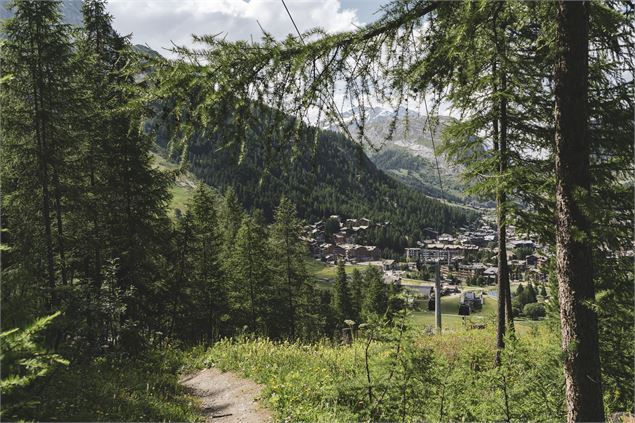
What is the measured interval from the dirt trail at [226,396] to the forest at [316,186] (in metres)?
0.31

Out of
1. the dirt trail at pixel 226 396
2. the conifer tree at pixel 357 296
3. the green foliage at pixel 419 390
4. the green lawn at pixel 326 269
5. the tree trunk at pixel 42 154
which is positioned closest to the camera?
the green foliage at pixel 419 390

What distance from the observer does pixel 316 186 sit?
4.77m

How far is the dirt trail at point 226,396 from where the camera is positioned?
7.49 m

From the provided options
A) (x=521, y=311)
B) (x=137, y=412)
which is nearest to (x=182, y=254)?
(x=137, y=412)

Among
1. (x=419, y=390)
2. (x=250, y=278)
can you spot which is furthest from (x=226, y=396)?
(x=250, y=278)

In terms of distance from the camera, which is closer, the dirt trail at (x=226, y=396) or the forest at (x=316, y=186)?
the forest at (x=316, y=186)

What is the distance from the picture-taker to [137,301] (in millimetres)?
17156

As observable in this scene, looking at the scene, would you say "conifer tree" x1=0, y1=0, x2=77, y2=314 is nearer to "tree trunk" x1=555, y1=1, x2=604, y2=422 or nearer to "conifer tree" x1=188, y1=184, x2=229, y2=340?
"conifer tree" x1=188, y1=184, x2=229, y2=340

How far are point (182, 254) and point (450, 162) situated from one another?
15781 mm

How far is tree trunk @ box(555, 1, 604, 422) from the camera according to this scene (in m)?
3.28

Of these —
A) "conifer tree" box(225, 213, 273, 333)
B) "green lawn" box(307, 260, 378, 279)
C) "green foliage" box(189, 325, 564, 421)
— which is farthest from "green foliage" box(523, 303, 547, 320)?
"green foliage" box(189, 325, 564, 421)

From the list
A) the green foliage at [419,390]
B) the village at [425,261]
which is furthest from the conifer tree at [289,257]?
the village at [425,261]

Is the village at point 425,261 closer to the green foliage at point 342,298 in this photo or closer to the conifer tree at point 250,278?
the green foliage at point 342,298

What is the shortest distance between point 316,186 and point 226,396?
21.9 ft
